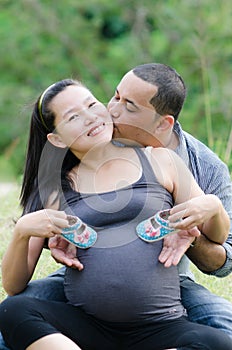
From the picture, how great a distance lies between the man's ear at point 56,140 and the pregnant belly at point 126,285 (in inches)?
16.6

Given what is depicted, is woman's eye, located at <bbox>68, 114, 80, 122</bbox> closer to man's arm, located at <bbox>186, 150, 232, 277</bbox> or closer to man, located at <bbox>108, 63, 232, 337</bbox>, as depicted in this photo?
man, located at <bbox>108, 63, 232, 337</bbox>

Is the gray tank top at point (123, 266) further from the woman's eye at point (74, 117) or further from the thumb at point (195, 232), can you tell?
the woman's eye at point (74, 117)

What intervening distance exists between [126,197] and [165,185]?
162 mm

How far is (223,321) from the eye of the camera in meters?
2.89

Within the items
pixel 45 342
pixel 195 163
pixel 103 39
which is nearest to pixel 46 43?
pixel 103 39

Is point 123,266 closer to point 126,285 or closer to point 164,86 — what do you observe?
point 126,285

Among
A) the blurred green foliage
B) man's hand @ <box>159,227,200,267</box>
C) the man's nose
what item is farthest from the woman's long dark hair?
the blurred green foliage

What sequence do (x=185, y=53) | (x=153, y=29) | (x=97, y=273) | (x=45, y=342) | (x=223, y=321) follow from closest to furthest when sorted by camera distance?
(x=45, y=342) → (x=97, y=273) → (x=223, y=321) → (x=185, y=53) → (x=153, y=29)

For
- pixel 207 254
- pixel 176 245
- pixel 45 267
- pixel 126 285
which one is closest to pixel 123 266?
pixel 126 285

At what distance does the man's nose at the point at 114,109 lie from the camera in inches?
119

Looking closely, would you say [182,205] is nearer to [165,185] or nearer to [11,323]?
[165,185]

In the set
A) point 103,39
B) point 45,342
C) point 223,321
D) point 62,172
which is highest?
point 62,172

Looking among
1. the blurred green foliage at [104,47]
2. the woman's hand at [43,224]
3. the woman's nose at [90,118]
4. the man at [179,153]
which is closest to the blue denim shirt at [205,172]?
the man at [179,153]

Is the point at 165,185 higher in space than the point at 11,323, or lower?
higher
